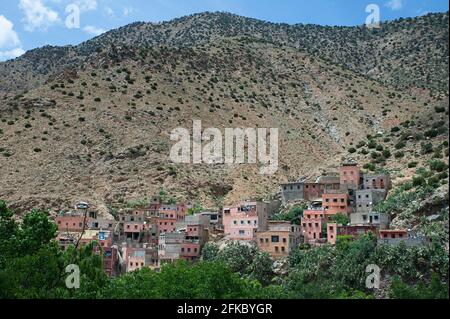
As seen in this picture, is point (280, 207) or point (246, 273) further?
point (280, 207)

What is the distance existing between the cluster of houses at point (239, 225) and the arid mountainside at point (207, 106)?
19.7ft

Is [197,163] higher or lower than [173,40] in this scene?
lower

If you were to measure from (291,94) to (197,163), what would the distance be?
1025 inches

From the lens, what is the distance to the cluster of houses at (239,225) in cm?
4222

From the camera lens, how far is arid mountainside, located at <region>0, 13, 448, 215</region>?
61094mm

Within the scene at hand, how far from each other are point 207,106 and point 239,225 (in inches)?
1317

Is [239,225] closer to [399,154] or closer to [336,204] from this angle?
[336,204]

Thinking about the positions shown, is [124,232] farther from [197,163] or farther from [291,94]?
[291,94]

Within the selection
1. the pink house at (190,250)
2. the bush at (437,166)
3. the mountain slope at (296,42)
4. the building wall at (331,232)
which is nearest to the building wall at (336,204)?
the building wall at (331,232)

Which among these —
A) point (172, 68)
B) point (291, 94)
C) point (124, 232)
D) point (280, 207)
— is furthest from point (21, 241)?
point (291, 94)

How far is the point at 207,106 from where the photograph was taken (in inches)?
3056

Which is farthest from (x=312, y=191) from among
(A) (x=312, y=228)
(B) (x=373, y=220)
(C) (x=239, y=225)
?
(B) (x=373, y=220)

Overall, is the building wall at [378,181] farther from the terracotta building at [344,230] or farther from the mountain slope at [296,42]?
the mountain slope at [296,42]
